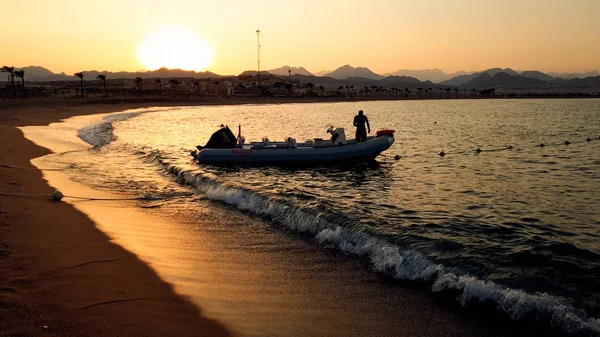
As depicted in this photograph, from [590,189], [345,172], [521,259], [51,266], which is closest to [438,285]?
[521,259]

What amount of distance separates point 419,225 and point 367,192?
4051mm

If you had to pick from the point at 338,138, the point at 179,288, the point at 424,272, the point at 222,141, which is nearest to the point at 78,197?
the point at 179,288

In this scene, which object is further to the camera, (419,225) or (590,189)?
(590,189)

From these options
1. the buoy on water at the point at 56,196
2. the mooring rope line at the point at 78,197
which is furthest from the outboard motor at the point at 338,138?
the buoy on water at the point at 56,196

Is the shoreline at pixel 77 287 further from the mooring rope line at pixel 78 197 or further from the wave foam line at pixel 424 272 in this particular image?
the wave foam line at pixel 424 272

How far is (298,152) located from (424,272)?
1221 cm

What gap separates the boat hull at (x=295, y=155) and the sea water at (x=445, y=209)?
0.55 metres

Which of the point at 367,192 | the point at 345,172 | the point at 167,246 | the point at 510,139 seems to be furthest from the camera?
the point at 510,139

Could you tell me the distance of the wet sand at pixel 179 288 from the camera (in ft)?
17.0

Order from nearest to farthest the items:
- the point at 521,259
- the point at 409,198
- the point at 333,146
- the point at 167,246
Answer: the point at 521,259 < the point at 167,246 < the point at 409,198 < the point at 333,146

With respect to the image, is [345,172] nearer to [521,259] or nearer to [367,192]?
[367,192]

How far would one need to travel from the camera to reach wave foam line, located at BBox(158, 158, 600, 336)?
5.76 metres

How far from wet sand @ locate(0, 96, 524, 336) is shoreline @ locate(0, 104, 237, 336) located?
1cm

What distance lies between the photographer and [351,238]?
8922 mm
